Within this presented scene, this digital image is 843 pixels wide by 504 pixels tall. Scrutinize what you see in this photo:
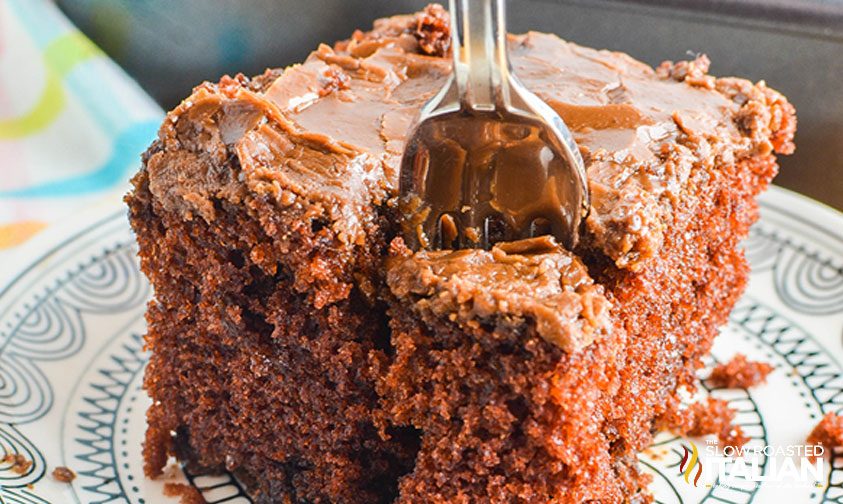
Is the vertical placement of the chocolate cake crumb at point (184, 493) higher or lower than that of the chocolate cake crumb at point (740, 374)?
higher

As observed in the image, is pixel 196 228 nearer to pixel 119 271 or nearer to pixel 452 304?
pixel 452 304

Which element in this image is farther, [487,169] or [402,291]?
[487,169]

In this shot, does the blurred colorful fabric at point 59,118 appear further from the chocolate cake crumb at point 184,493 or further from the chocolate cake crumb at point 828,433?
the chocolate cake crumb at point 828,433

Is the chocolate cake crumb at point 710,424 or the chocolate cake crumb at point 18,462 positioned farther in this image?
the chocolate cake crumb at point 710,424

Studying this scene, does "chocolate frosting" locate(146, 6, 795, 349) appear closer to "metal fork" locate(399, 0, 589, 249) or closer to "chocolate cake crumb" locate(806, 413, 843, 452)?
"metal fork" locate(399, 0, 589, 249)

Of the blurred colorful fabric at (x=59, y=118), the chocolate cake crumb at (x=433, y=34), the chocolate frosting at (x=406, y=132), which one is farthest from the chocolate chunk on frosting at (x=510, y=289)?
the blurred colorful fabric at (x=59, y=118)

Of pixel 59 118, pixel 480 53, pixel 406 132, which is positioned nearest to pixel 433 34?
pixel 406 132

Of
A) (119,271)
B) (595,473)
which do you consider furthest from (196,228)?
(119,271)

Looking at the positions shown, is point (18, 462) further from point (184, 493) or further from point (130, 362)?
point (130, 362)
